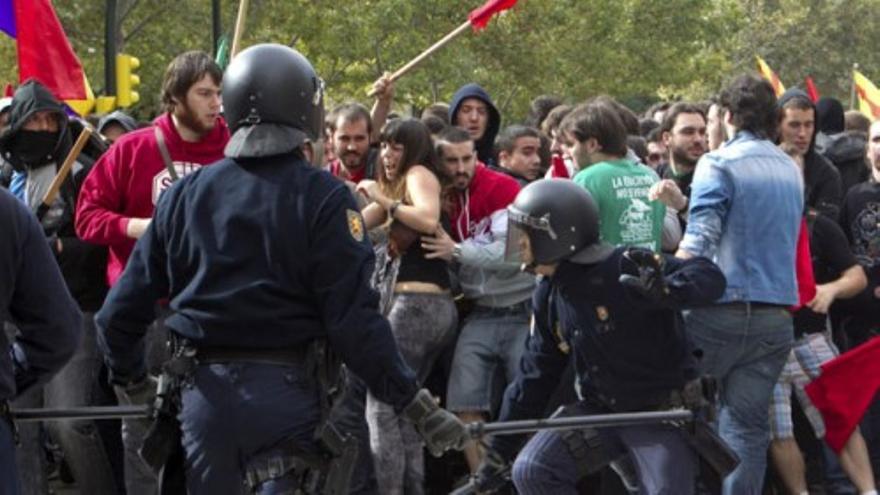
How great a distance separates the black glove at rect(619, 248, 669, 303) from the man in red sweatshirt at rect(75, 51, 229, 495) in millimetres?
1896

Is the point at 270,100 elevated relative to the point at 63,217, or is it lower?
elevated

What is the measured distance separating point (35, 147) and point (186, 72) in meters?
1.21

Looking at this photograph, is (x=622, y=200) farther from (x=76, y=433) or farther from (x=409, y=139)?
(x=76, y=433)

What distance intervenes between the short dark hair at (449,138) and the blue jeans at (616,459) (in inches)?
85.1

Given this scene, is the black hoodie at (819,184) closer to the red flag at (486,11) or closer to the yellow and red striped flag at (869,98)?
the red flag at (486,11)

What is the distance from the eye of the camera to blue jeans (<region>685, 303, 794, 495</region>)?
27.8 feet

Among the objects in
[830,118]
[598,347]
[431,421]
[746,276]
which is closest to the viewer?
[431,421]

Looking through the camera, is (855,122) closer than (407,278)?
No

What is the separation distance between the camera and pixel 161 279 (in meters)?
6.14

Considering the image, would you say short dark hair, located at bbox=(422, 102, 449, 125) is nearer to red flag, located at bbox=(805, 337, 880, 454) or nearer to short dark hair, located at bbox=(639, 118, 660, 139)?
short dark hair, located at bbox=(639, 118, 660, 139)

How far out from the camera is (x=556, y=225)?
7660 mm

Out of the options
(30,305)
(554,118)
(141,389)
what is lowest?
(554,118)

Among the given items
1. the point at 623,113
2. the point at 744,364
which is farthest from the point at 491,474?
the point at 623,113

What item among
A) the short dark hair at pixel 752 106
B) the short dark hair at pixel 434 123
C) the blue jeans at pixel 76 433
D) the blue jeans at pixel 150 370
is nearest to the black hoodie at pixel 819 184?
the short dark hair at pixel 752 106
